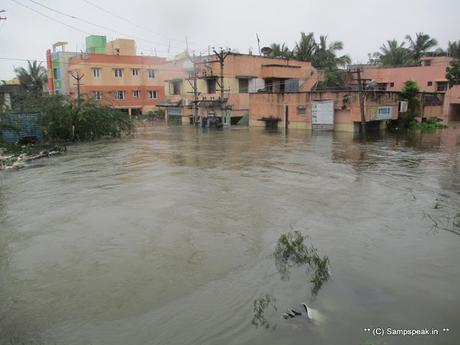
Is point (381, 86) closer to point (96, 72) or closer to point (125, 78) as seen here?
point (125, 78)

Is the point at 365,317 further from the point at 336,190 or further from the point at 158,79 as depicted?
the point at 158,79

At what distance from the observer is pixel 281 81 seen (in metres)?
37.6

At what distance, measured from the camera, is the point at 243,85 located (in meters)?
36.1

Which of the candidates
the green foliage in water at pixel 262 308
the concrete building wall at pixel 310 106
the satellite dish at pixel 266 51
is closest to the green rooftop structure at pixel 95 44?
the satellite dish at pixel 266 51

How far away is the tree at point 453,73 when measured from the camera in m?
31.5

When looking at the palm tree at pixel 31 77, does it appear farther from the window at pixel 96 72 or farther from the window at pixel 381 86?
the window at pixel 381 86

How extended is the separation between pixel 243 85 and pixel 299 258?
3101 centimetres

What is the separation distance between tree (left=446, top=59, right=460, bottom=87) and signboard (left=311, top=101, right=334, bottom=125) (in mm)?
11272

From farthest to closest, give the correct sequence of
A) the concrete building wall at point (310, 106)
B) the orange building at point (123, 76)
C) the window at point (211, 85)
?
the orange building at point (123, 76) < the window at point (211, 85) < the concrete building wall at point (310, 106)

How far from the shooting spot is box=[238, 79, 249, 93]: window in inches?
1409

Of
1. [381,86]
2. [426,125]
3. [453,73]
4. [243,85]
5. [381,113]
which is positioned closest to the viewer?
[381,113]

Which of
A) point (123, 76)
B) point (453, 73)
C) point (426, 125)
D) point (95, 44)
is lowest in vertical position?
point (426, 125)

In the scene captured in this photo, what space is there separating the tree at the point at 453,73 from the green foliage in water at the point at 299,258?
30276mm

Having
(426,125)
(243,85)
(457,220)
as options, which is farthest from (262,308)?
(243,85)
